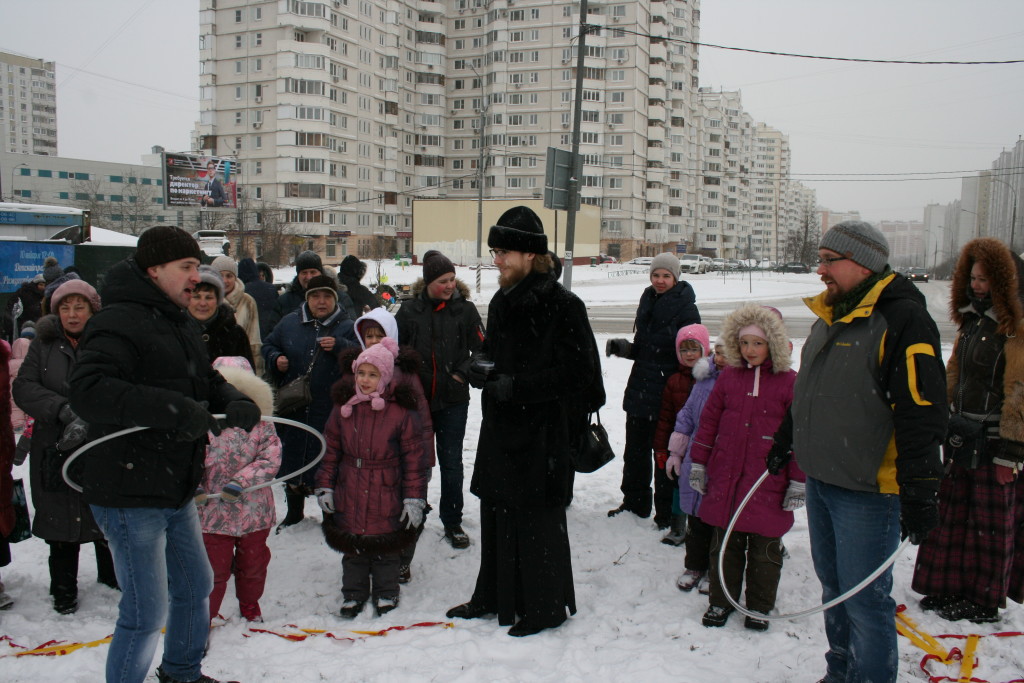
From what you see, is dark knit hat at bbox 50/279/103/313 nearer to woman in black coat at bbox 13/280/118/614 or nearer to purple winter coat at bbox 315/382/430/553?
woman in black coat at bbox 13/280/118/614

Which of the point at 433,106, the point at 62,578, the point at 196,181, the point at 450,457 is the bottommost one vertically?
the point at 62,578

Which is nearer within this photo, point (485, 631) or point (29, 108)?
point (485, 631)

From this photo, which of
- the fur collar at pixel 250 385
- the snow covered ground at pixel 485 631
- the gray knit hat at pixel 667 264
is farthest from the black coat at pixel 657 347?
the fur collar at pixel 250 385

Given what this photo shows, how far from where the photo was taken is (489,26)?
85.7 metres

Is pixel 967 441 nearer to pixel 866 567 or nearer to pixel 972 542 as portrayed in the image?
pixel 972 542

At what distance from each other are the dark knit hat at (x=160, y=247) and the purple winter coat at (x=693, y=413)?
10.6 feet

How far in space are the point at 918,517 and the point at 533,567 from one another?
201 cm

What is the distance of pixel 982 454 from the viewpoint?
4109mm

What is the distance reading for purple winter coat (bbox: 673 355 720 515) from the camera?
4.66 meters

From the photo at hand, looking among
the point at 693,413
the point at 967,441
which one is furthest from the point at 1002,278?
the point at 693,413

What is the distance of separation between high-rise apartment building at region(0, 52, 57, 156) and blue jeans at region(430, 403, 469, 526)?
190m

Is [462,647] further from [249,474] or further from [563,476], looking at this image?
[249,474]

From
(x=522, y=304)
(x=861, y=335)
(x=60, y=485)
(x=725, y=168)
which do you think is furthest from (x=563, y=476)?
(x=725, y=168)

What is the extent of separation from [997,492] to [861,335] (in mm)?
1993
